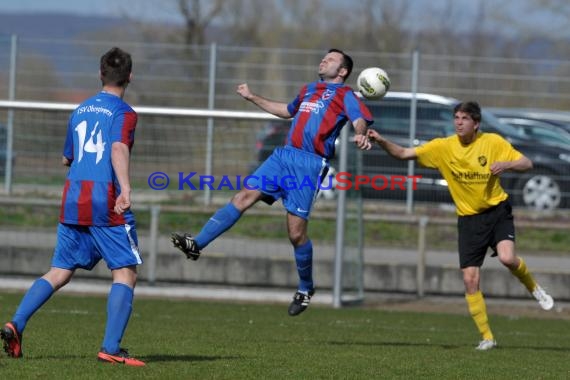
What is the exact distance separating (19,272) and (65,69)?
4.08 meters

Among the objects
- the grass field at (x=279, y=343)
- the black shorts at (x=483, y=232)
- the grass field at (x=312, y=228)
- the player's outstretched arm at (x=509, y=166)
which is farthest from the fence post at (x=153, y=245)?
the player's outstretched arm at (x=509, y=166)

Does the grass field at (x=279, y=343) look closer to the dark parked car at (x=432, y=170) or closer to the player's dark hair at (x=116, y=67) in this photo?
the player's dark hair at (x=116, y=67)

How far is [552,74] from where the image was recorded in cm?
1894

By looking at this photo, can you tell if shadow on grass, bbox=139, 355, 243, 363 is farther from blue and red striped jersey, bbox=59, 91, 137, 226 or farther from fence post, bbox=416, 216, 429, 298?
fence post, bbox=416, 216, 429, 298

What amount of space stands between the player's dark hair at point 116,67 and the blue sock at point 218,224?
2.69m

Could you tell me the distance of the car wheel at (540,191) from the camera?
17719 millimetres

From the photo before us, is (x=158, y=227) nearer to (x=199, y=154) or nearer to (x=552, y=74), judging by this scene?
(x=199, y=154)

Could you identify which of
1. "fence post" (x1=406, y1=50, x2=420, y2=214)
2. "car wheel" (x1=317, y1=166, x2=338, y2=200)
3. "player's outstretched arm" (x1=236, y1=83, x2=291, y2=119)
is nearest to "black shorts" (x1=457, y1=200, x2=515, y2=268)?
"player's outstretched arm" (x1=236, y1=83, x2=291, y2=119)

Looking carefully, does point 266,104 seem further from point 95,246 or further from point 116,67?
point 95,246

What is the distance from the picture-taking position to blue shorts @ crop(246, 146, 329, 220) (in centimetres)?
1087

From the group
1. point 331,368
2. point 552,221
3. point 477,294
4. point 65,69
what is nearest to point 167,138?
point 65,69

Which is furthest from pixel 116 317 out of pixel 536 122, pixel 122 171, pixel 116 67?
pixel 536 122

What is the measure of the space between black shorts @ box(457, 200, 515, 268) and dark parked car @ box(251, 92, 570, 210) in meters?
6.09

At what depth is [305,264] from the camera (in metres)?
11.2
